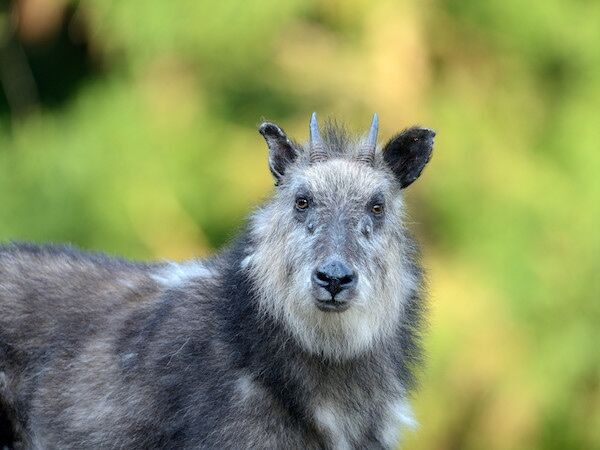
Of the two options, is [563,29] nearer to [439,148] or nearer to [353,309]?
[439,148]

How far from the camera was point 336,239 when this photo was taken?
29.6 feet

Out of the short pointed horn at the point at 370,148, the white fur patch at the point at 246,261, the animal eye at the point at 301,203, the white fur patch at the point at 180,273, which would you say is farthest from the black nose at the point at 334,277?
the white fur patch at the point at 180,273

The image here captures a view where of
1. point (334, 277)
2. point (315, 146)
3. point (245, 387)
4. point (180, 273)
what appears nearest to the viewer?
A: point (334, 277)

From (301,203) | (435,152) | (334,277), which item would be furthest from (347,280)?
(435,152)

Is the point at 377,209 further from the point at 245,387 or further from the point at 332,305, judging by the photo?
the point at 245,387

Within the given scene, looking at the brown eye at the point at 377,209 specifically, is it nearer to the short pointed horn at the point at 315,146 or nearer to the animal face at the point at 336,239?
the animal face at the point at 336,239

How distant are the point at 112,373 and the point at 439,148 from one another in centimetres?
916

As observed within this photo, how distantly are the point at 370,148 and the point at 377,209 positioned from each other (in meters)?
0.44

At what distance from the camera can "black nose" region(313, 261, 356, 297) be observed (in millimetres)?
8781

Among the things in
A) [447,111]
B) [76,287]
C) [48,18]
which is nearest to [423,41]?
[447,111]

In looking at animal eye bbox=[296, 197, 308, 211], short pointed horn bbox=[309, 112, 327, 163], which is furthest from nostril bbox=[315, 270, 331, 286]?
short pointed horn bbox=[309, 112, 327, 163]

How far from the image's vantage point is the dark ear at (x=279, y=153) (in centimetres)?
962

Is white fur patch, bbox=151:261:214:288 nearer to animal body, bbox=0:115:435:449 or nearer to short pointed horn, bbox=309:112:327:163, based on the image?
animal body, bbox=0:115:435:449

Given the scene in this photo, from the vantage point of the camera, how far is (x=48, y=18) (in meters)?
19.0
